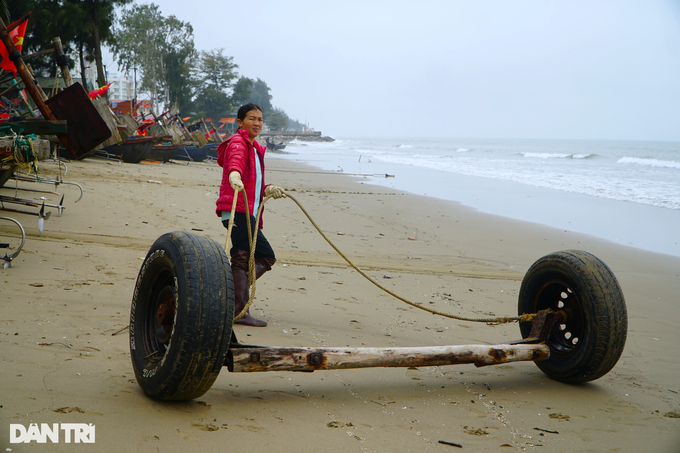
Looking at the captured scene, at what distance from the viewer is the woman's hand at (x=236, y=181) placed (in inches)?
133

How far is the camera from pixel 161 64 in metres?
52.9

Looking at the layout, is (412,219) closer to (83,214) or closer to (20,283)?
(83,214)

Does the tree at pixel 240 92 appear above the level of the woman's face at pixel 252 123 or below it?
above

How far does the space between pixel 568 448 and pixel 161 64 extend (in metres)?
57.5

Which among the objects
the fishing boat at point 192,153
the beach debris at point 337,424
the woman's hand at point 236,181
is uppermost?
the fishing boat at point 192,153

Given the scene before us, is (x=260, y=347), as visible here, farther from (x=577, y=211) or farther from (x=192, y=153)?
(x=192, y=153)

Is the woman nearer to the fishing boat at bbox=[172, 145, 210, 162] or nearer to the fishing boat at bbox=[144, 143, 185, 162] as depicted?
the fishing boat at bbox=[144, 143, 185, 162]

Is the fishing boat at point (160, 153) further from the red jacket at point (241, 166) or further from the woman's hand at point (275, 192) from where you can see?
the woman's hand at point (275, 192)

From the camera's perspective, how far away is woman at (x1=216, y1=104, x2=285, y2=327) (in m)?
3.92

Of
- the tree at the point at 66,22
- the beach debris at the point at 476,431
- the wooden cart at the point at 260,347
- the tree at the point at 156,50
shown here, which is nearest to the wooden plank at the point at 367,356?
the wooden cart at the point at 260,347

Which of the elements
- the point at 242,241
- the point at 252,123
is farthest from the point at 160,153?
the point at 242,241

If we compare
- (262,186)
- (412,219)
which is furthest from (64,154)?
(262,186)

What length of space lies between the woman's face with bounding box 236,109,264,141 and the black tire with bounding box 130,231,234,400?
5.18 ft

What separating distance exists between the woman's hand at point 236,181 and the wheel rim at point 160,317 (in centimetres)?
84
